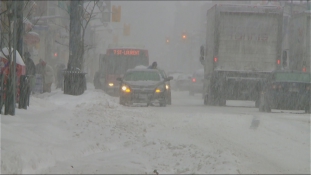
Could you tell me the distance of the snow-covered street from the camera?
879 cm

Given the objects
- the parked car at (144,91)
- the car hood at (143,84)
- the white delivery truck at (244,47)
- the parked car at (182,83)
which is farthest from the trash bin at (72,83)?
the parked car at (182,83)

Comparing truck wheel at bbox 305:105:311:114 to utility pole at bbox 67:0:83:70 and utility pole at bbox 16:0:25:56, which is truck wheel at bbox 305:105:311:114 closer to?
utility pole at bbox 67:0:83:70

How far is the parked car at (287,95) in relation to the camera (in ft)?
70.7

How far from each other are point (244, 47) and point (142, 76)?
162 inches

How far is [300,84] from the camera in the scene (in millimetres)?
21625

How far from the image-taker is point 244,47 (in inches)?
975

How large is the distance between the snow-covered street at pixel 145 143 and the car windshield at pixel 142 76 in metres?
8.18

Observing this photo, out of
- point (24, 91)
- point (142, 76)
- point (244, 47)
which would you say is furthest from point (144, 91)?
point (24, 91)

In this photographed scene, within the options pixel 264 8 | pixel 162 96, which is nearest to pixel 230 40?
pixel 264 8

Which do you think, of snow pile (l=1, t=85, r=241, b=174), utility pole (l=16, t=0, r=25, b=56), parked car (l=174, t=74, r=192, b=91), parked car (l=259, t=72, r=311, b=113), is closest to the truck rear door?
parked car (l=259, t=72, r=311, b=113)

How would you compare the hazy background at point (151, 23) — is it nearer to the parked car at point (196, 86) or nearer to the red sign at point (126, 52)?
the parked car at point (196, 86)

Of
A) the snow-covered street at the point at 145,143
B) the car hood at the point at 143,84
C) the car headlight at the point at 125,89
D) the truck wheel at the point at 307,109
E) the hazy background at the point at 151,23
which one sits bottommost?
the truck wheel at the point at 307,109

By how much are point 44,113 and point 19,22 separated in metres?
1.99

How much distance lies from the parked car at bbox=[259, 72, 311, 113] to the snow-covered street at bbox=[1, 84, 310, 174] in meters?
5.52
